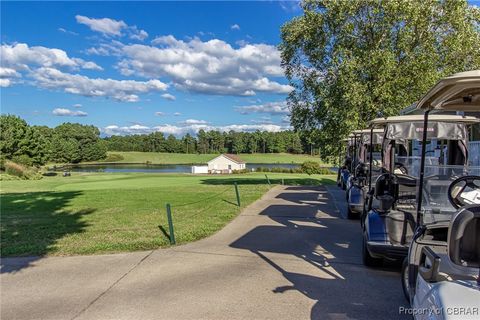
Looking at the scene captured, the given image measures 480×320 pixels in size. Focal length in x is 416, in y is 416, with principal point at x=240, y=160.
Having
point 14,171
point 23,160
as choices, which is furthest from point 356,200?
point 23,160

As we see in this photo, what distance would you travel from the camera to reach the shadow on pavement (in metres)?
4.52

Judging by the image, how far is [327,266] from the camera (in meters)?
6.14

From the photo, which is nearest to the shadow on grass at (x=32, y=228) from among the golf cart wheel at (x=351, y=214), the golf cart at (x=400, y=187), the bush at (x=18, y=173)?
the golf cart at (x=400, y=187)

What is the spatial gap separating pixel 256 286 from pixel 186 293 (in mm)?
870

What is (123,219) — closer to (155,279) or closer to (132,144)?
(155,279)

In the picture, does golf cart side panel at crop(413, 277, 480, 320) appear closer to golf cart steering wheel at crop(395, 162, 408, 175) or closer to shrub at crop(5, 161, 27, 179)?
golf cart steering wheel at crop(395, 162, 408, 175)

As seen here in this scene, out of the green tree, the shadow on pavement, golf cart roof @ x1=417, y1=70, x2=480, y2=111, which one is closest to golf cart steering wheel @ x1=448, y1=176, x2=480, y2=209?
golf cart roof @ x1=417, y1=70, x2=480, y2=111

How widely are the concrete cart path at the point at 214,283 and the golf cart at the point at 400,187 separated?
504 millimetres

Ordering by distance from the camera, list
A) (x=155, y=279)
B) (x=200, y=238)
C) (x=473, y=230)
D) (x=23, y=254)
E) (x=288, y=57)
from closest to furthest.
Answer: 1. (x=473, y=230)
2. (x=155, y=279)
3. (x=23, y=254)
4. (x=200, y=238)
5. (x=288, y=57)

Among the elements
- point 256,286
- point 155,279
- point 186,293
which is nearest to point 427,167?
point 256,286

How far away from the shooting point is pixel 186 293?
4918 millimetres

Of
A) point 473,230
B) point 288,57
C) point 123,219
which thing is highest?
point 288,57

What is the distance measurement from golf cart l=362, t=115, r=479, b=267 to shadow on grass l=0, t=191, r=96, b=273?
516cm

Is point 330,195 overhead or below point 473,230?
below
